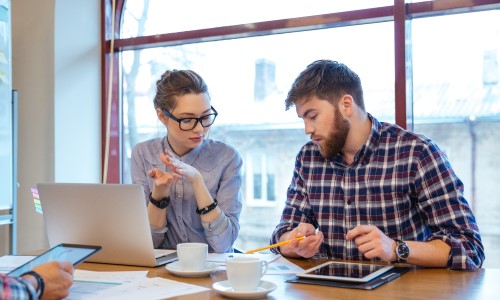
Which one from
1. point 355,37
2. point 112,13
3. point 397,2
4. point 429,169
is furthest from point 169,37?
point 429,169

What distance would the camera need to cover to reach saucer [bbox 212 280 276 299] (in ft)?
3.83

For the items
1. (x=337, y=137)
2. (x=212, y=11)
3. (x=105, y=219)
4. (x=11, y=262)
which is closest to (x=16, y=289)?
(x=105, y=219)

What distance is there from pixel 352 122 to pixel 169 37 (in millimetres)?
1730

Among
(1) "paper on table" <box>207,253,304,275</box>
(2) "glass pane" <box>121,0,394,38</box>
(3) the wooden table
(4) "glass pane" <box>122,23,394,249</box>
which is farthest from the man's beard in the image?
(2) "glass pane" <box>121,0,394,38</box>

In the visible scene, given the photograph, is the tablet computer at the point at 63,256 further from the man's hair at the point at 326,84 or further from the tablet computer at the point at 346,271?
the man's hair at the point at 326,84

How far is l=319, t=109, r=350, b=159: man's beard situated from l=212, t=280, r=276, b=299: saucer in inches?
27.6

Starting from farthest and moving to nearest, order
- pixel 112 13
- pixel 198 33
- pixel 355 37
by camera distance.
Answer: pixel 112 13 < pixel 198 33 < pixel 355 37

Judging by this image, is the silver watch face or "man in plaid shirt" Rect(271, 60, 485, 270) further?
"man in plaid shirt" Rect(271, 60, 485, 270)

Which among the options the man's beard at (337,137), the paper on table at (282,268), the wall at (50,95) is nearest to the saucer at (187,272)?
the paper on table at (282,268)

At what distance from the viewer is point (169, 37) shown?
3285 mm

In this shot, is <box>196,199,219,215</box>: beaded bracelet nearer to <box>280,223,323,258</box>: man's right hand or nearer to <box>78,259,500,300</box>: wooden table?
<box>280,223,323,258</box>: man's right hand

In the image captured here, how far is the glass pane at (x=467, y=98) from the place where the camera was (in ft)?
8.33

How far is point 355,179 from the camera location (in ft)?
6.00

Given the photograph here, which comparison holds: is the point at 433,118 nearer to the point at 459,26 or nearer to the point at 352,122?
the point at 459,26
